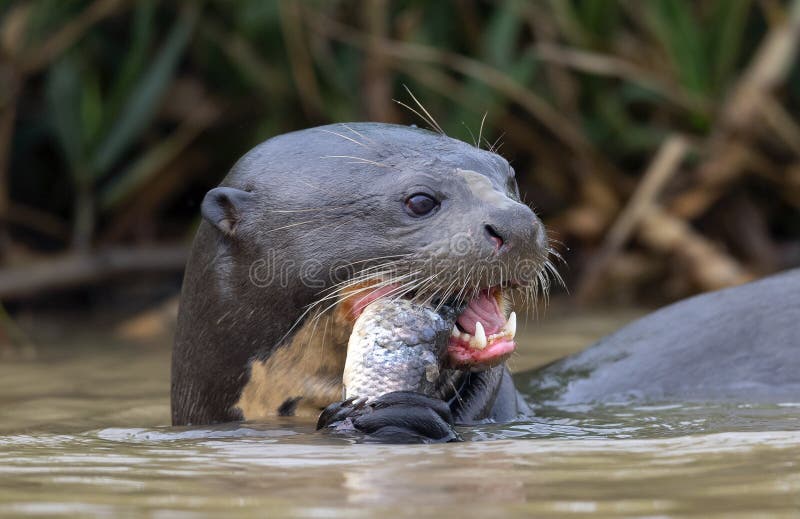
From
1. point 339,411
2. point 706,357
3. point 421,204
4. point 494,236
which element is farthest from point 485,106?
point 339,411

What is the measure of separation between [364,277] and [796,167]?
3685 millimetres

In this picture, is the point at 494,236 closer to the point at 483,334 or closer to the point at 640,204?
the point at 483,334

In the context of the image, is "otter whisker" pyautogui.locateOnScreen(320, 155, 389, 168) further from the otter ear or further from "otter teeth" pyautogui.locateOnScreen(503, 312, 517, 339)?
"otter teeth" pyautogui.locateOnScreen(503, 312, 517, 339)

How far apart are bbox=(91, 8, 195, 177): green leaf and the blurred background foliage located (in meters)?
0.01

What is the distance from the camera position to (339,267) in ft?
9.30

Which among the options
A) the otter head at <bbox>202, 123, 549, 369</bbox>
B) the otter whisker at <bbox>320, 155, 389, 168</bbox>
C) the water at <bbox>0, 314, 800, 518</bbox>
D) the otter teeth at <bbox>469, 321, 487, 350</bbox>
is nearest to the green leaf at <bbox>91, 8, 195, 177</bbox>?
the water at <bbox>0, 314, 800, 518</bbox>

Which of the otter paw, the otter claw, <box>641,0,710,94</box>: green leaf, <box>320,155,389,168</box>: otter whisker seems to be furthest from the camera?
<box>641,0,710,94</box>: green leaf

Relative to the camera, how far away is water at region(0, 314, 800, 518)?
1819 millimetres

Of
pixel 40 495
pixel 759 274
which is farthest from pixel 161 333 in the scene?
pixel 40 495

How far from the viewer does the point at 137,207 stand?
6434 millimetres

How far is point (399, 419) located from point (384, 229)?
52 cm

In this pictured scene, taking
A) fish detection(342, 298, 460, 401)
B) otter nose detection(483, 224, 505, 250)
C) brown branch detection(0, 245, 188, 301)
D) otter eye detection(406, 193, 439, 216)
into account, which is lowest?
fish detection(342, 298, 460, 401)

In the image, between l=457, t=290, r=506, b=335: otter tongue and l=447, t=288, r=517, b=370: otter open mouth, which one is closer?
l=447, t=288, r=517, b=370: otter open mouth

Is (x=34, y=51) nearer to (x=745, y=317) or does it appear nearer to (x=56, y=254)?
(x=56, y=254)
